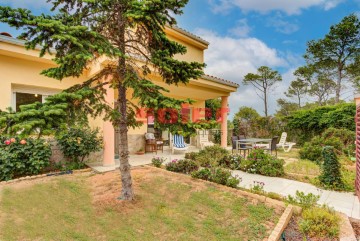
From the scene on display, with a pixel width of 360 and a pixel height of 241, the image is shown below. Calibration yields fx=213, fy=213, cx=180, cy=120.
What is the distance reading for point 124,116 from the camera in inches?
184

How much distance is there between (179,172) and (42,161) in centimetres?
450

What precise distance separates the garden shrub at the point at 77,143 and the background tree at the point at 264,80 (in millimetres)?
27215

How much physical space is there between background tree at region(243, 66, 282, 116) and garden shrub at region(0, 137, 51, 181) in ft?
94.7

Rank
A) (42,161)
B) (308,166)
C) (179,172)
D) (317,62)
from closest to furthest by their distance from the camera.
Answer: (42,161) → (179,172) → (308,166) → (317,62)

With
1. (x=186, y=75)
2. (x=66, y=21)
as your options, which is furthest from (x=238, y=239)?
(x=66, y=21)

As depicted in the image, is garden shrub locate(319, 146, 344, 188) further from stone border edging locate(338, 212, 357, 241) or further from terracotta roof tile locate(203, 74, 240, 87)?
terracotta roof tile locate(203, 74, 240, 87)

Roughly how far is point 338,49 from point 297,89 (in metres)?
8.81

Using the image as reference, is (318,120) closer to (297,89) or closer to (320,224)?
(297,89)

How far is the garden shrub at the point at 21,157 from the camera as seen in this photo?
6.35 metres

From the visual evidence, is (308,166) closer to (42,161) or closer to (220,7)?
(220,7)

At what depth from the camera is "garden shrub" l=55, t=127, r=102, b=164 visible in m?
7.67

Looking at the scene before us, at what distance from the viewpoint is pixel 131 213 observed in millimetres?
4438

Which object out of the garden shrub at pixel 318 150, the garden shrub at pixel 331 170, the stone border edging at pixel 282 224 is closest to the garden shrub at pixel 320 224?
the stone border edging at pixel 282 224

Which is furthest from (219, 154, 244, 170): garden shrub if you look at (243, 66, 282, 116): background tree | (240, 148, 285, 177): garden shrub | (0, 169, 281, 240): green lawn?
(243, 66, 282, 116): background tree
